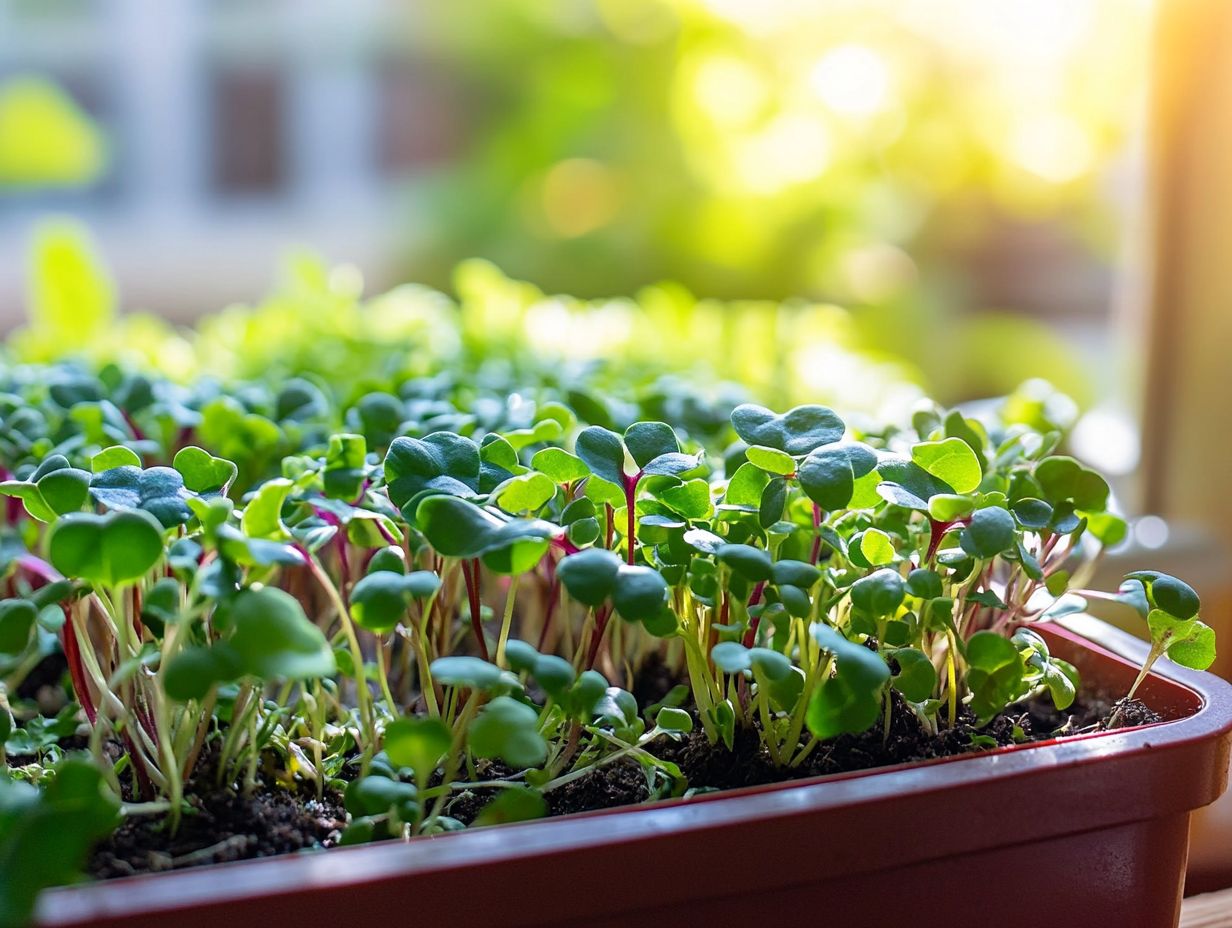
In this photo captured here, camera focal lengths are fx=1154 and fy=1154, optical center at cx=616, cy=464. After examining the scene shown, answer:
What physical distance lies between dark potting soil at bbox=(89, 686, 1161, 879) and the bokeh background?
291 millimetres

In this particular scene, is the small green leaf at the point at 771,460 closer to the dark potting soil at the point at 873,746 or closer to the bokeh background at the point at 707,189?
the dark potting soil at the point at 873,746

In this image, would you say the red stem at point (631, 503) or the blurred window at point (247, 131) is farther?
the blurred window at point (247, 131)

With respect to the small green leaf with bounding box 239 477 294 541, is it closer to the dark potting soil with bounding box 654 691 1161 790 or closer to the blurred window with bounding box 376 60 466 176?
the dark potting soil with bounding box 654 691 1161 790

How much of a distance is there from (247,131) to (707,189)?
2205 millimetres

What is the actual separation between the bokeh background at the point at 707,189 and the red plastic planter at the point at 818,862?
38 cm

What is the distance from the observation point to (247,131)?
4406 millimetres

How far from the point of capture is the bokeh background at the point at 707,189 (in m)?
1.29

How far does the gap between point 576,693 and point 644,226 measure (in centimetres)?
259

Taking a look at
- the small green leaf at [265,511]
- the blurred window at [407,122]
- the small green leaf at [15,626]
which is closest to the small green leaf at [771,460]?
the small green leaf at [265,511]

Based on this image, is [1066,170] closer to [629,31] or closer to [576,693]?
[629,31]

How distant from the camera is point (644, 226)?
2994 mm

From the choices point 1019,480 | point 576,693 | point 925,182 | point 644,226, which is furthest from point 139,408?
point 925,182

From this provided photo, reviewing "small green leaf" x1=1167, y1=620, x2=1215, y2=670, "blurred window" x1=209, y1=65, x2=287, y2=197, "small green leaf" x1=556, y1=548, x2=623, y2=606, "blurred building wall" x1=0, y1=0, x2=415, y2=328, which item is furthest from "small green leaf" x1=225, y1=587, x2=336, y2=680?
"blurred window" x1=209, y1=65, x2=287, y2=197

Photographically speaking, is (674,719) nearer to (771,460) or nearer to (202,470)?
(771,460)
